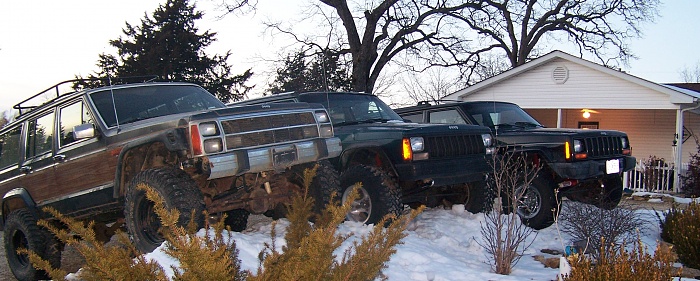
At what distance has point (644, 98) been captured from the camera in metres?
17.2

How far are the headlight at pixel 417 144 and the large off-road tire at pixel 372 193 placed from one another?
0.44 meters

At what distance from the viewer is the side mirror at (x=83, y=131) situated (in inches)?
216

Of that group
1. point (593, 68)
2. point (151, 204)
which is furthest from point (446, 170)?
point (593, 68)

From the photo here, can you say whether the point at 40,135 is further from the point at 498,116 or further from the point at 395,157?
the point at 498,116

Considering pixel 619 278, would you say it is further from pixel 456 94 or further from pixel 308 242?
pixel 456 94

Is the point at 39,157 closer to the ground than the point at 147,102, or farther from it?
closer to the ground

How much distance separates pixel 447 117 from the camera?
995 cm

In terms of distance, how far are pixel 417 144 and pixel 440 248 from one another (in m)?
1.24

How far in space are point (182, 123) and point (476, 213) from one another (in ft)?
15.0

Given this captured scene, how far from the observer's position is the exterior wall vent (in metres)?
A: 18.5

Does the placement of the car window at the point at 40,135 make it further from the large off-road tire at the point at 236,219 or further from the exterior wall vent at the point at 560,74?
the exterior wall vent at the point at 560,74

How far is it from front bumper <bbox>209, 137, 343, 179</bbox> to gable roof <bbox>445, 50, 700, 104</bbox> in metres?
13.6

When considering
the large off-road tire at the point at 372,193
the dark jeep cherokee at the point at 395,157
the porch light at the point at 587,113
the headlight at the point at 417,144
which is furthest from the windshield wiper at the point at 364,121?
the porch light at the point at 587,113

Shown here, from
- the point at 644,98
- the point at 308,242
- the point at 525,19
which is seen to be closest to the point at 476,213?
the point at 308,242
